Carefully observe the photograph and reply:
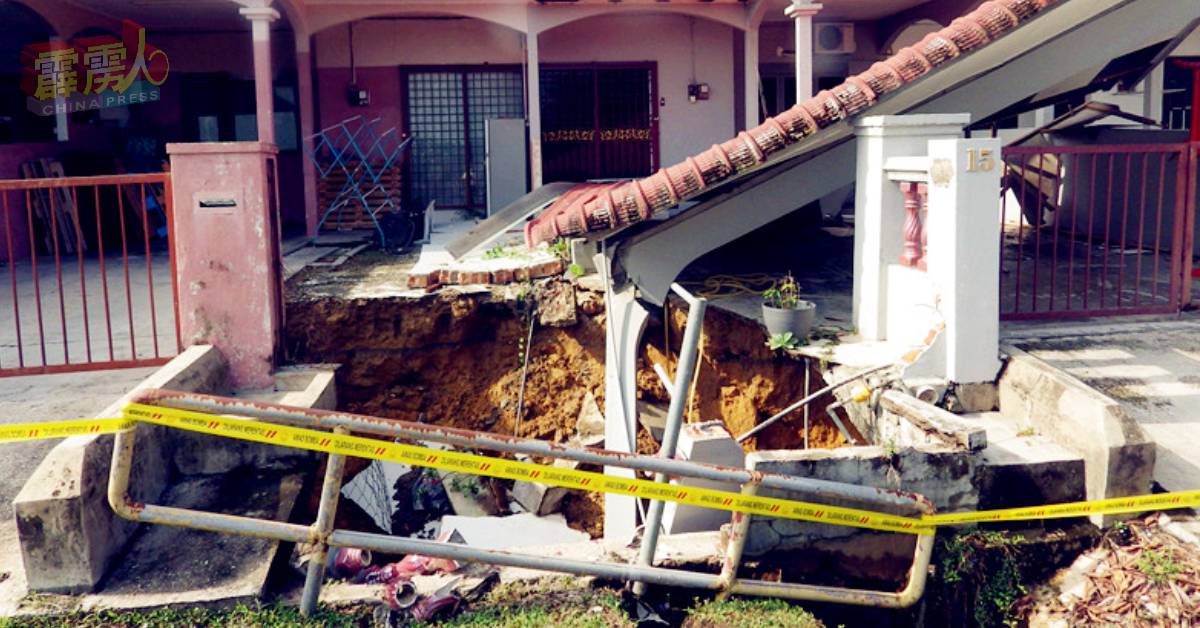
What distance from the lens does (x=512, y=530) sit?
6840 millimetres

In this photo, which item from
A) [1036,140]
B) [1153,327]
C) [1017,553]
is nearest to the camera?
[1017,553]

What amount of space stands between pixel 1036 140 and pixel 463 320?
25.1 ft

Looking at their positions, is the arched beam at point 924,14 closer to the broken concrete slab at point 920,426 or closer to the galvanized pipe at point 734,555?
the broken concrete slab at point 920,426

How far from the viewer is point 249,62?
14109 millimetres

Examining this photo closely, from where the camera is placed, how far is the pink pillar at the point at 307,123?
12.3 meters

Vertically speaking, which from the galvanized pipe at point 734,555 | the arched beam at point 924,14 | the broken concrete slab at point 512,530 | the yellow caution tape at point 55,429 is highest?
the arched beam at point 924,14

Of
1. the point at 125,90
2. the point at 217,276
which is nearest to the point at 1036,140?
the point at 217,276

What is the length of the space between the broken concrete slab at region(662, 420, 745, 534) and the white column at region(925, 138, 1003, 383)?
1574 millimetres

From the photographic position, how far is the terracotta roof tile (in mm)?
6367

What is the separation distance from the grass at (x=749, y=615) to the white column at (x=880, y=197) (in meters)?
2.71

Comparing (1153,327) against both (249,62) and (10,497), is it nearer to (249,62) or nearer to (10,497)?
(10,497)

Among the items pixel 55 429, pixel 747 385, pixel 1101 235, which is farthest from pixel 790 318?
pixel 1101 235

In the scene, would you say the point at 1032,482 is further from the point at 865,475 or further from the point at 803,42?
the point at 803,42

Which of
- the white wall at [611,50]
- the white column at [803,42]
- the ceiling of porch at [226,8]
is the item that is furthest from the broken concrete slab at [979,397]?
the white wall at [611,50]
